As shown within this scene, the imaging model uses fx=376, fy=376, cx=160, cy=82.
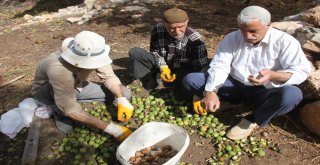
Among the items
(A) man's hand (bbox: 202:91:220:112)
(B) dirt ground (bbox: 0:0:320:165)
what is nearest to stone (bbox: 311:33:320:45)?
(B) dirt ground (bbox: 0:0:320:165)

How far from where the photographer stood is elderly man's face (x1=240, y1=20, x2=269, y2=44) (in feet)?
11.0

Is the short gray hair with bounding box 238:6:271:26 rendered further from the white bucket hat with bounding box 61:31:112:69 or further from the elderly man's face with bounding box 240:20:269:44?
the white bucket hat with bounding box 61:31:112:69

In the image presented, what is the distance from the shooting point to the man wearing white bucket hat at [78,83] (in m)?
3.43

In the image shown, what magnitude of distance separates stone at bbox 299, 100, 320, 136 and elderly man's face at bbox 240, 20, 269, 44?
0.96 m

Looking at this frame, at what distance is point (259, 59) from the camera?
12.1 feet

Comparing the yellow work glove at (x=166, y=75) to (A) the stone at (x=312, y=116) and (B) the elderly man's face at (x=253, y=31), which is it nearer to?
(B) the elderly man's face at (x=253, y=31)

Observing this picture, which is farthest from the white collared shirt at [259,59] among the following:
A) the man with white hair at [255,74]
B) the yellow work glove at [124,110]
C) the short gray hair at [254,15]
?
the yellow work glove at [124,110]

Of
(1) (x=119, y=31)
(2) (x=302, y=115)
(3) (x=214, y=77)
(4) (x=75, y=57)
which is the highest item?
(4) (x=75, y=57)

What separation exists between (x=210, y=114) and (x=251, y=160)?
778mm

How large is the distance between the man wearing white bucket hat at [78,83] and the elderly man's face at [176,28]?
794mm

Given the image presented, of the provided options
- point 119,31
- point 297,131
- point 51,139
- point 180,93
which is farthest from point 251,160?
point 119,31

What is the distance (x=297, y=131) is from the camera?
13.0 feet

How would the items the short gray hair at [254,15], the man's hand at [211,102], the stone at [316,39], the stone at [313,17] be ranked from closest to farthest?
the short gray hair at [254,15]
the man's hand at [211,102]
the stone at [316,39]
the stone at [313,17]

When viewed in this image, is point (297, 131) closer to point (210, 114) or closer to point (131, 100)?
point (210, 114)
